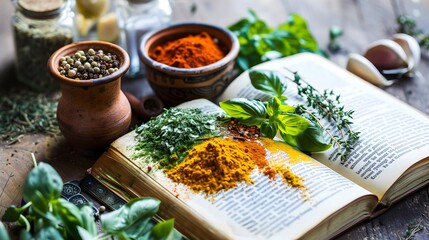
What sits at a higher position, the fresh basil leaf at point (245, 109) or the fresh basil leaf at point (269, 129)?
the fresh basil leaf at point (245, 109)

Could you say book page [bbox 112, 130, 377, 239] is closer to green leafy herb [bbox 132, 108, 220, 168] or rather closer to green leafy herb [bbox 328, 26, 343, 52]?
green leafy herb [bbox 132, 108, 220, 168]

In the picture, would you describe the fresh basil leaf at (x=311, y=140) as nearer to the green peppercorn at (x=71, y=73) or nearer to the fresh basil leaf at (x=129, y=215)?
the fresh basil leaf at (x=129, y=215)

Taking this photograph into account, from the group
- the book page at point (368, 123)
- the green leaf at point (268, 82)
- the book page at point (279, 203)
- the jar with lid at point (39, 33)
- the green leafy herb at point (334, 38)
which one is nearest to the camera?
the book page at point (279, 203)

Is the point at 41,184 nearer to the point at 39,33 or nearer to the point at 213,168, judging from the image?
the point at 213,168

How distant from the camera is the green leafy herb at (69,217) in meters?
0.91

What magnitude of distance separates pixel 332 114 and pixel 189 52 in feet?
1.21

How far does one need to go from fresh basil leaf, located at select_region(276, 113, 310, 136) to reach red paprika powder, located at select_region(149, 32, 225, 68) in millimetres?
272

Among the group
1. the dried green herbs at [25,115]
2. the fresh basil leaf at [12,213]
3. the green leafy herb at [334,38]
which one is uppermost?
the green leafy herb at [334,38]

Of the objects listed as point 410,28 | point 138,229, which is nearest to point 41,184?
point 138,229

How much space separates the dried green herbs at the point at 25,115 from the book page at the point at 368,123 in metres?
0.42

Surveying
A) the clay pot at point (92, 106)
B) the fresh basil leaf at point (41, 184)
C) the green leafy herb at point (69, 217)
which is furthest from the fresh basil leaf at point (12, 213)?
the clay pot at point (92, 106)

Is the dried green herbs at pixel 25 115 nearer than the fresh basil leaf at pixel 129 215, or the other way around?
the fresh basil leaf at pixel 129 215

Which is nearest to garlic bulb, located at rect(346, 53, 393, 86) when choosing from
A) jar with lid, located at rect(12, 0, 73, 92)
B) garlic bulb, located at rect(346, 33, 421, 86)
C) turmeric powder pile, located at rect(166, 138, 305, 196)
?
garlic bulb, located at rect(346, 33, 421, 86)

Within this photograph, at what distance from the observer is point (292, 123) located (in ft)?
3.86
